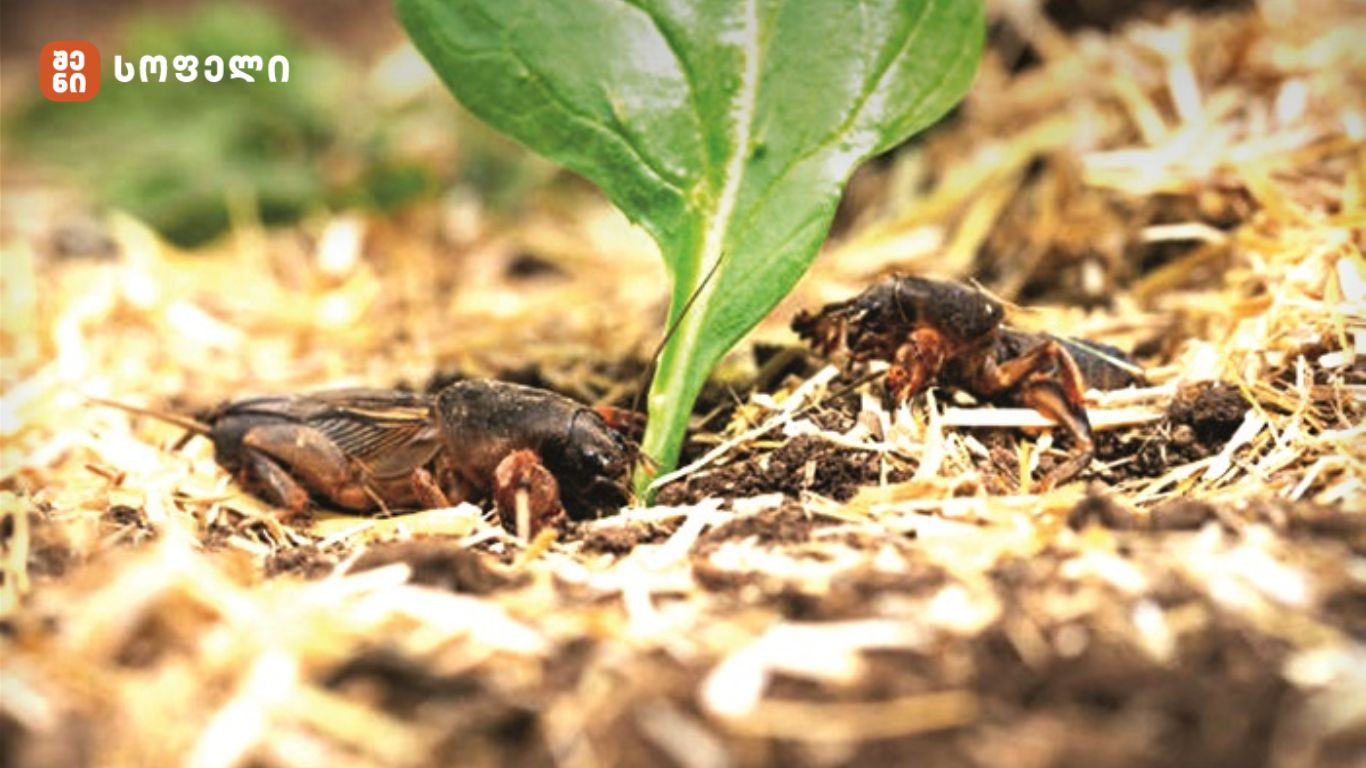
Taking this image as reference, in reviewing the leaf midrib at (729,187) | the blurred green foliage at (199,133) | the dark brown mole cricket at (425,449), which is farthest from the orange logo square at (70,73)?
the leaf midrib at (729,187)

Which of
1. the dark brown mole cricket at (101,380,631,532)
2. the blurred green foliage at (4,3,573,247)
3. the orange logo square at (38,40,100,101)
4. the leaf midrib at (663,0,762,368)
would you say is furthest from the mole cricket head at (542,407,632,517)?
the orange logo square at (38,40,100,101)

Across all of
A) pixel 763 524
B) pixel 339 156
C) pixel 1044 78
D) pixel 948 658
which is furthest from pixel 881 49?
pixel 339 156

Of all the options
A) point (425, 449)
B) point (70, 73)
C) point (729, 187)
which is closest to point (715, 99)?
point (729, 187)

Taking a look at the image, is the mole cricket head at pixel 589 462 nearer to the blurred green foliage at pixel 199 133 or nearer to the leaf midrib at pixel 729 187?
the leaf midrib at pixel 729 187

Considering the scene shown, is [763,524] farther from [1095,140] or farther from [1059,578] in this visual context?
[1095,140]

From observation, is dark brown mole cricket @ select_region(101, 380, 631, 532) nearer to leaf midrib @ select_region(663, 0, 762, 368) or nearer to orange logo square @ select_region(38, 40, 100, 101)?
leaf midrib @ select_region(663, 0, 762, 368)
